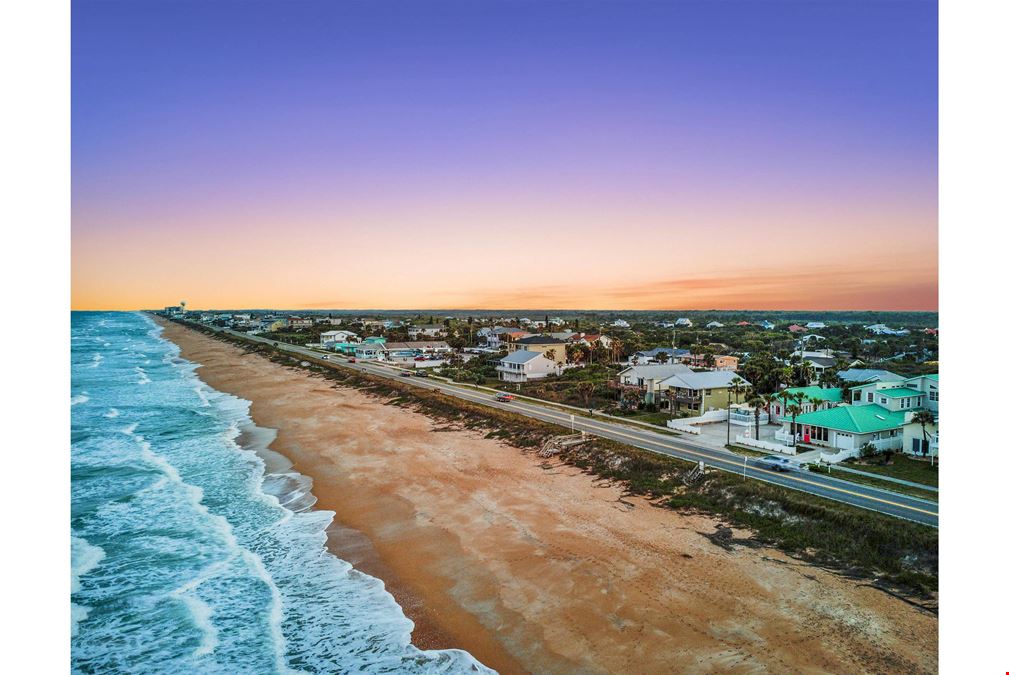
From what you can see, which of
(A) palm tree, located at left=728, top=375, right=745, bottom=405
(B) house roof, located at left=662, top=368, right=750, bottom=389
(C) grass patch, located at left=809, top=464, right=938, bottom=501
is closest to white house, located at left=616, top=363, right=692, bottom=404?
(B) house roof, located at left=662, top=368, right=750, bottom=389

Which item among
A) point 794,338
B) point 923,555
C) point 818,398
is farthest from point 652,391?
point 794,338

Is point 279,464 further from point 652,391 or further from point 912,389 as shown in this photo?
point 912,389

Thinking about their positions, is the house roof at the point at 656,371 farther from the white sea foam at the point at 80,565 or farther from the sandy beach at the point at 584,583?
the white sea foam at the point at 80,565

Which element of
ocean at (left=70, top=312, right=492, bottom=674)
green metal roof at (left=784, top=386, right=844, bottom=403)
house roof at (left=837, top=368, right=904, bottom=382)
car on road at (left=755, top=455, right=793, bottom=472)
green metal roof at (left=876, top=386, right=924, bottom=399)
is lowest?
ocean at (left=70, top=312, right=492, bottom=674)

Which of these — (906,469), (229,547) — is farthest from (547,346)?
(229,547)

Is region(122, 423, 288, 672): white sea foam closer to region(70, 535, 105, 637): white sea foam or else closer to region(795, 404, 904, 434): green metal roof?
region(70, 535, 105, 637): white sea foam

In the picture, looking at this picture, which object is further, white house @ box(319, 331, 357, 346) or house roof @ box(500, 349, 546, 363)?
white house @ box(319, 331, 357, 346)

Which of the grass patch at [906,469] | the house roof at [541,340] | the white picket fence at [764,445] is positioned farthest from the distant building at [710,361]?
the grass patch at [906,469]
